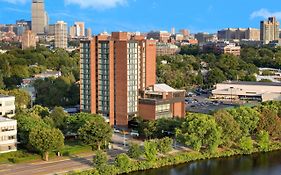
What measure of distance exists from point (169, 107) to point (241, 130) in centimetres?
275

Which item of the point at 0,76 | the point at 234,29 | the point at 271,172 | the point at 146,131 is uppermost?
the point at 234,29

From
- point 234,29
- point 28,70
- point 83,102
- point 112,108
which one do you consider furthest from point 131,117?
point 234,29

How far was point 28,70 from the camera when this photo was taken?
84.2 ft

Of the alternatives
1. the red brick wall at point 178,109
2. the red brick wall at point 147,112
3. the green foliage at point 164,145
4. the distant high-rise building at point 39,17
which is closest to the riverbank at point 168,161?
the green foliage at point 164,145

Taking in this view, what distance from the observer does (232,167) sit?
11523 millimetres

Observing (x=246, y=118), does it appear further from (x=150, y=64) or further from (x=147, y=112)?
(x=150, y=64)

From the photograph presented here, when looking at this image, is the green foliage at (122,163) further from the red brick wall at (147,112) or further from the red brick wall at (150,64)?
the red brick wall at (150,64)

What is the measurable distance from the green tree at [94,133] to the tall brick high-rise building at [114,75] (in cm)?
274

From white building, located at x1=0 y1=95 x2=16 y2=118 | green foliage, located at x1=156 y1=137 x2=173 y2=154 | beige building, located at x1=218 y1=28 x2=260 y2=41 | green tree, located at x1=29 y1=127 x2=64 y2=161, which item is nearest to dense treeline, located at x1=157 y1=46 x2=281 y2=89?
white building, located at x1=0 y1=95 x2=16 y2=118

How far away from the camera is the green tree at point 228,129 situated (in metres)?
12.3

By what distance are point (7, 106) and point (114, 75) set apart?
328 cm

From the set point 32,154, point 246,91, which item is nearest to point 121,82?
point 32,154

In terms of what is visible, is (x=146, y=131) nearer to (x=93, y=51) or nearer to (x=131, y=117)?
(x=131, y=117)

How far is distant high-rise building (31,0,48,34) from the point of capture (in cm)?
7194
